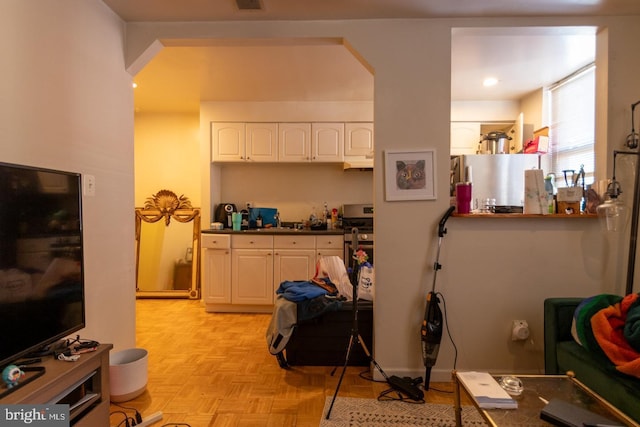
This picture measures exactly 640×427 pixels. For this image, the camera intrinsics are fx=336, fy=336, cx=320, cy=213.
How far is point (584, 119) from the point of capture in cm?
318

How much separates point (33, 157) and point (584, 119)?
13.9 ft

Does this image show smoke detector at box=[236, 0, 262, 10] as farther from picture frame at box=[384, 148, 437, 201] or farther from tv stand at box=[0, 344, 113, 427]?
tv stand at box=[0, 344, 113, 427]

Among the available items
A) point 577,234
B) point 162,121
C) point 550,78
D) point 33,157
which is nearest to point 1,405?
point 33,157

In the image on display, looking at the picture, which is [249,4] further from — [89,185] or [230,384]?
[230,384]

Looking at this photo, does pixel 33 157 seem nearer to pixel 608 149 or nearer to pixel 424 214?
pixel 424 214

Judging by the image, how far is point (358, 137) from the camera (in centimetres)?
418

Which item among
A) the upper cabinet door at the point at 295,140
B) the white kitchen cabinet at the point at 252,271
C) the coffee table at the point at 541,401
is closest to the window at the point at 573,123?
the coffee table at the point at 541,401

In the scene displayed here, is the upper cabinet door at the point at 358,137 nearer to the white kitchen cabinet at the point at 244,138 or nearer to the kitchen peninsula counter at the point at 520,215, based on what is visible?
the white kitchen cabinet at the point at 244,138

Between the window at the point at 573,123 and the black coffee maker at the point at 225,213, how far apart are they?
12.3 ft

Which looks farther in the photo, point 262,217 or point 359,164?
point 262,217

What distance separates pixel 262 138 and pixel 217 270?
171 centimetres

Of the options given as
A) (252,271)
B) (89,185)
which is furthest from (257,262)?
(89,185)

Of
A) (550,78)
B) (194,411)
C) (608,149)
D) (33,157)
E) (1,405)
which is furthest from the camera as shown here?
(550,78)

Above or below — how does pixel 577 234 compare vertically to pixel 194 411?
above
